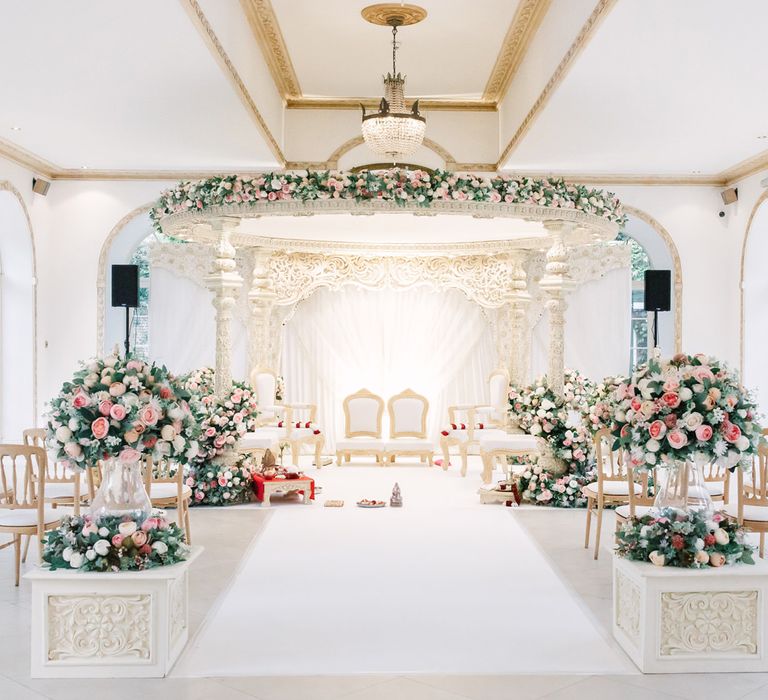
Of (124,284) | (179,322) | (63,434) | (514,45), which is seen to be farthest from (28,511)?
(179,322)

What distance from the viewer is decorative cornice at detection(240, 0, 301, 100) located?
894cm

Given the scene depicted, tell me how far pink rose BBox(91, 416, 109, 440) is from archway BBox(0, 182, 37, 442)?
805cm

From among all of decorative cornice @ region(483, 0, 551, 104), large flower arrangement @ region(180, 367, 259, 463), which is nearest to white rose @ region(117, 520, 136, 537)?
large flower arrangement @ region(180, 367, 259, 463)

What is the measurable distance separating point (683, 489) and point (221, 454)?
538 centimetres

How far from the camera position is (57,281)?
1233 cm

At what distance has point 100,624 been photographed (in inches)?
170

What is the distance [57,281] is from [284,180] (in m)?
5.52

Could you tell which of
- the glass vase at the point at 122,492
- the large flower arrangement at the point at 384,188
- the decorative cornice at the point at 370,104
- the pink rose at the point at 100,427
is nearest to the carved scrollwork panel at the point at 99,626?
the glass vase at the point at 122,492

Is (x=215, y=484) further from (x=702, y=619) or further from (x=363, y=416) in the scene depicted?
(x=702, y=619)

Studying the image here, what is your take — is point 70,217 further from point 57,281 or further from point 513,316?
point 513,316

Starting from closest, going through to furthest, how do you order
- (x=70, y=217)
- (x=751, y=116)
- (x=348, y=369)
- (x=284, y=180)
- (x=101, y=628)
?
(x=101, y=628), (x=284, y=180), (x=751, y=116), (x=70, y=217), (x=348, y=369)

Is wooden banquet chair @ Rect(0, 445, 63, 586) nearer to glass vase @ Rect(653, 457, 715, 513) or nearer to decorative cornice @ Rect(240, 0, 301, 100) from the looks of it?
glass vase @ Rect(653, 457, 715, 513)

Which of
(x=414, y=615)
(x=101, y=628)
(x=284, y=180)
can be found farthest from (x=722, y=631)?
(x=284, y=180)

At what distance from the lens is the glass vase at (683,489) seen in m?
4.82
